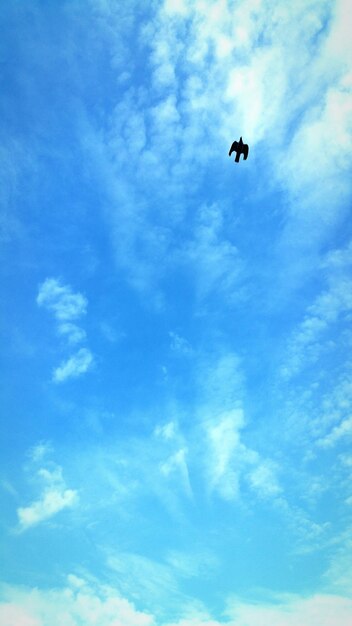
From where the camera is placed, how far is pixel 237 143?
2345cm
